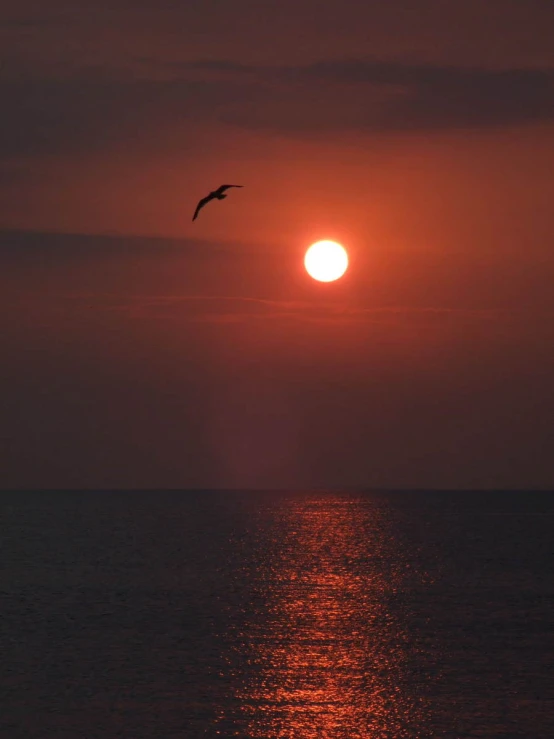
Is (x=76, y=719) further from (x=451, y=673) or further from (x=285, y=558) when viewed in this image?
(x=285, y=558)

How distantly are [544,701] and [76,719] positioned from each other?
20.1 m

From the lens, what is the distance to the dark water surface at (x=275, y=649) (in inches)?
1800

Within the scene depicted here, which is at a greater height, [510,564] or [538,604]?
[510,564]

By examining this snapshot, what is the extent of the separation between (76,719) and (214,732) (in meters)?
6.15

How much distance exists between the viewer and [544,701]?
48781 millimetres

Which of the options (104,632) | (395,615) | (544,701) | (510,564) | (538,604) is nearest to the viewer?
(544,701)

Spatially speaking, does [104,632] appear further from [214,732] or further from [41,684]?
[214,732]

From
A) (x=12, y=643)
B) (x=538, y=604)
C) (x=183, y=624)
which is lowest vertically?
(x=12, y=643)

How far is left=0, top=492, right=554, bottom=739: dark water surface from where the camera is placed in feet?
150

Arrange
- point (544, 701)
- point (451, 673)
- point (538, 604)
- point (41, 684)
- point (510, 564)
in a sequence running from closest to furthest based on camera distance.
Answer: point (544, 701)
point (41, 684)
point (451, 673)
point (538, 604)
point (510, 564)

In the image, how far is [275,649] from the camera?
61.6 m

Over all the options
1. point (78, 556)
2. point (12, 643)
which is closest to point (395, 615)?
point (12, 643)

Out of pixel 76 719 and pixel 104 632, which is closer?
pixel 76 719

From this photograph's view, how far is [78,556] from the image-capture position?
444ft
